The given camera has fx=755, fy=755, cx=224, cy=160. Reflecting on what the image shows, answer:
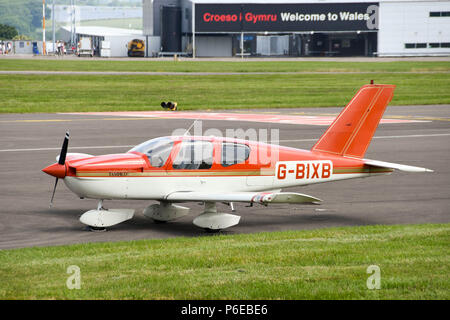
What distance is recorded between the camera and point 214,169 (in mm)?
15773

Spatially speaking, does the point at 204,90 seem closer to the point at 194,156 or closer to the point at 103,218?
the point at 194,156

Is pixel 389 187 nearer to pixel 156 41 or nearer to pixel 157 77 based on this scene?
pixel 157 77

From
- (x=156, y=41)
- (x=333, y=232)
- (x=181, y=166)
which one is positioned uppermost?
(x=156, y=41)

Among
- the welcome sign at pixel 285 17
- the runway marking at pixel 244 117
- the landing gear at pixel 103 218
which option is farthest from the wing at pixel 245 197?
the welcome sign at pixel 285 17

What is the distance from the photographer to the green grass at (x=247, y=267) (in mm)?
9445

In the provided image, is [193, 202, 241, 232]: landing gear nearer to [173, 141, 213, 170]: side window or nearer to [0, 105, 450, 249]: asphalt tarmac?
[0, 105, 450, 249]: asphalt tarmac

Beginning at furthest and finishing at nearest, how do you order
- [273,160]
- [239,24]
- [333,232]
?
[239,24] < [273,160] < [333,232]

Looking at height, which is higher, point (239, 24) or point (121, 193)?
point (239, 24)

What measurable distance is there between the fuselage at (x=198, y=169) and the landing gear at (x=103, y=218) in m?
0.37

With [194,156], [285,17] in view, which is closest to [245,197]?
[194,156]
